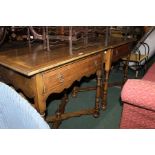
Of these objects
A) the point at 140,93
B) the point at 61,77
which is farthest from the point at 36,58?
the point at 140,93

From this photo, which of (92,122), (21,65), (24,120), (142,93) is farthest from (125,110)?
(24,120)

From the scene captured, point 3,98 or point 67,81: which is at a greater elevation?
point 3,98

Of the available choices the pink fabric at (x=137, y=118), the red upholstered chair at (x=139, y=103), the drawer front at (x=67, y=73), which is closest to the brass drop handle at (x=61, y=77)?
the drawer front at (x=67, y=73)

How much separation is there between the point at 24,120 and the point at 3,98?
0.11 metres

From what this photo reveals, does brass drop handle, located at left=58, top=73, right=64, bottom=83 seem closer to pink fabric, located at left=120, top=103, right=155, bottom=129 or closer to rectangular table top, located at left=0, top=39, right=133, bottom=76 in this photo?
rectangular table top, located at left=0, top=39, right=133, bottom=76

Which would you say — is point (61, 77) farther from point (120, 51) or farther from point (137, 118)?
point (120, 51)

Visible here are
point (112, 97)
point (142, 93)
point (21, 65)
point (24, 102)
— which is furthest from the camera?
point (112, 97)

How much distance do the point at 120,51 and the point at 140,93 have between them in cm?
100

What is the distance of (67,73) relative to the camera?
125cm

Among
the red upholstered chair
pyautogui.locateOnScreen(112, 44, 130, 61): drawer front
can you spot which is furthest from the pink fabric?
pyautogui.locateOnScreen(112, 44, 130, 61): drawer front

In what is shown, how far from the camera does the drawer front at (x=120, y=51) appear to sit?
1.95 meters

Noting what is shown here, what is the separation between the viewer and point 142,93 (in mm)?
1134

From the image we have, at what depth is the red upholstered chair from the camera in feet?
3.70
